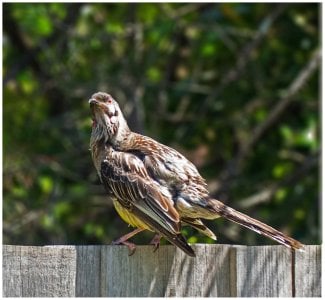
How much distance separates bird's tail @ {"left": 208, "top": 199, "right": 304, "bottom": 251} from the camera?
4334 mm

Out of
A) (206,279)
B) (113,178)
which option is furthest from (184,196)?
(206,279)

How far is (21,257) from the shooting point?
3.94 m

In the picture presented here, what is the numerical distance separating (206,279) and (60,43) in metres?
5.79

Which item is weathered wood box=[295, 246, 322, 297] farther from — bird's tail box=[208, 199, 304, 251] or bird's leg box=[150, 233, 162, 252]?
bird's leg box=[150, 233, 162, 252]

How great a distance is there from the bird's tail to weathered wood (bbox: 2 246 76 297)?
37.0 inches

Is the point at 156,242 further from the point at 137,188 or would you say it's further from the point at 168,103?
the point at 168,103

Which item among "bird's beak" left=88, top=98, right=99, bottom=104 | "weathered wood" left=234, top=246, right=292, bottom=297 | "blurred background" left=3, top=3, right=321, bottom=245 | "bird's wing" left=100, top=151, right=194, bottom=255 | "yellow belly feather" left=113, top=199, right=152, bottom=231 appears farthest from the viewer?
"blurred background" left=3, top=3, right=321, bottom=245

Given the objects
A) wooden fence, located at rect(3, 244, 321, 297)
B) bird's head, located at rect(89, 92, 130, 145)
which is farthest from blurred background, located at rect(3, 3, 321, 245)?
wooden fence, located at rect(3, 244, 321, 297)

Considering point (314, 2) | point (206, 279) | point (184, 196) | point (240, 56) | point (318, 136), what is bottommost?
point (206, 279)

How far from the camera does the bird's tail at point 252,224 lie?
4.33 m

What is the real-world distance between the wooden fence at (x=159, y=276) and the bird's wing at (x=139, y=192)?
526 millimetres

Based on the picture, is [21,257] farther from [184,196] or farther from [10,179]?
[10,179]

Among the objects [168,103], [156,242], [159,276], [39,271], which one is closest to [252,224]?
[156,242]

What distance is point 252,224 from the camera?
15.7 feet
